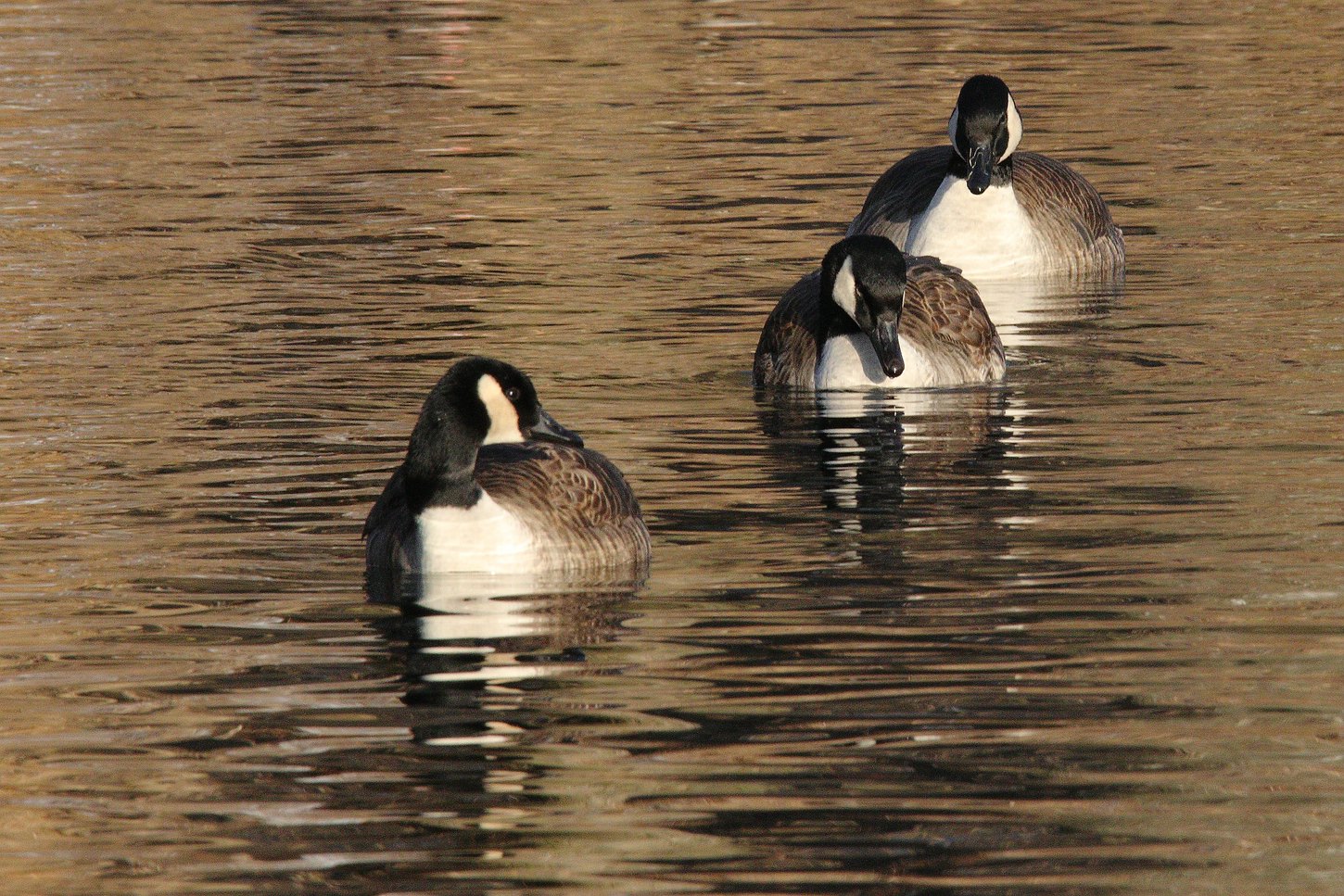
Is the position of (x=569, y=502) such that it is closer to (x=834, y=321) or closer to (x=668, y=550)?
(x=668, y=550)

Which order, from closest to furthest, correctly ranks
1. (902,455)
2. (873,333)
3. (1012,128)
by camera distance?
(902,455) < (873,333) < (1012,128)

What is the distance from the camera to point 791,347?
17188mm

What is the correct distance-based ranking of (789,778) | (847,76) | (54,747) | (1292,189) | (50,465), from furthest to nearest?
(847,76)
(1292,189)
(50,465)
(54,747)
(789,778)

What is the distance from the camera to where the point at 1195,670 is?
33.6 ft

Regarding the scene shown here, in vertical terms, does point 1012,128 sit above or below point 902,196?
above

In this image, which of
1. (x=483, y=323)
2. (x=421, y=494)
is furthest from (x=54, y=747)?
(x=483, y=323)

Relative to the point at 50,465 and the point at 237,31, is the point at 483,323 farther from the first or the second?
the point at 237,31

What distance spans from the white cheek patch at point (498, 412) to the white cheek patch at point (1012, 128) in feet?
32.4

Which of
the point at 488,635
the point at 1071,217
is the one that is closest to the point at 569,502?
the point at 488,635

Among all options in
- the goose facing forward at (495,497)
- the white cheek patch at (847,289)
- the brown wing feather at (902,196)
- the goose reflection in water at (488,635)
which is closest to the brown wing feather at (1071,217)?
the brown wing feather at (902,196)

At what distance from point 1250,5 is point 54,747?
113 ft

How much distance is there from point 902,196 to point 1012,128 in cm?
109

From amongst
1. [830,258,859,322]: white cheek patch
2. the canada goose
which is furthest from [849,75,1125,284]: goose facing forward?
[830,258,859,322]: white cheek patch

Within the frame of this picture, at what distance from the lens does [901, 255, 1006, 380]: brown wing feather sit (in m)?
17.0
